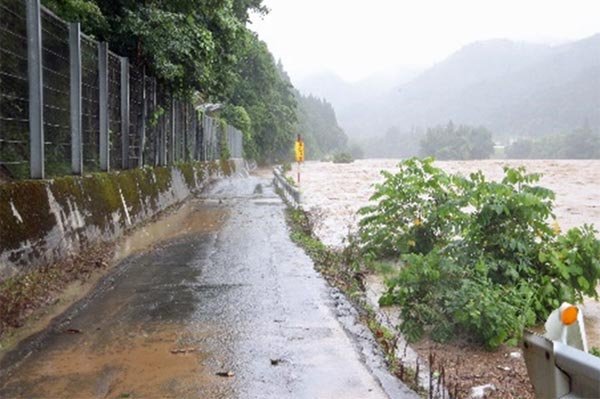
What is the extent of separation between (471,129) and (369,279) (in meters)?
122

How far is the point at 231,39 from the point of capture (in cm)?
1606

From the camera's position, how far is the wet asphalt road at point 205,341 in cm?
403

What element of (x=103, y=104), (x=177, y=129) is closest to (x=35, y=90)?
(x=103, y=104)

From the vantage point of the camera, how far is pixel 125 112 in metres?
11.6

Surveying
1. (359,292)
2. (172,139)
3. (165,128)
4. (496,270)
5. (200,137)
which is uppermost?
(200,137)

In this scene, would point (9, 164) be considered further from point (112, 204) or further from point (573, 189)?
point (573, 189)

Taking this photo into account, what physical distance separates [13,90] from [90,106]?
2.59 m

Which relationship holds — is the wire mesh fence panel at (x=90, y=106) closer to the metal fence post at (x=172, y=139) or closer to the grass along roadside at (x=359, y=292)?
the grass along roadside at (x=359, y=292)

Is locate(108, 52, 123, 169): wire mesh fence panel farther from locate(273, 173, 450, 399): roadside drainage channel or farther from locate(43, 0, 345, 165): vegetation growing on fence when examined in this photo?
locate(273, 173, 450, 399): roadside drainage channel

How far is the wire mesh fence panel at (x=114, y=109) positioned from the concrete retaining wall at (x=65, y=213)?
418 mm

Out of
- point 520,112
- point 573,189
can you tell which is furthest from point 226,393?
point 520,112

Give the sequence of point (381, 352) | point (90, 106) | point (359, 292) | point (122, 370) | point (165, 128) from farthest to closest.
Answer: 1. point (165, 128)
2. point (90, 106)
3. point (359, 292)
4. point (381, 352)
5. point (122, 370)

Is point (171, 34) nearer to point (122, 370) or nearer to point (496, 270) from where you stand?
point (496, 270)

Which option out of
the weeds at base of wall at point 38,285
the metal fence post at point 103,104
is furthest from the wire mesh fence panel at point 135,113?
the weeds at base of wall at point 38,285
